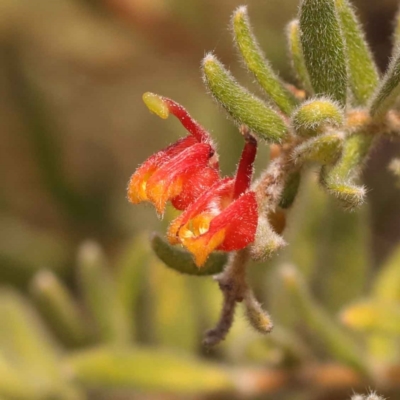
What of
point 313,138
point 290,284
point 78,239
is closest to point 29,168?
point 78,239

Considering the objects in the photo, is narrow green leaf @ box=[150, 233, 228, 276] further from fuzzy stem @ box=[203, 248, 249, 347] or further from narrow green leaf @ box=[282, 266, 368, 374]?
narrow green leaf @ box=[282, 266, 368, 374]

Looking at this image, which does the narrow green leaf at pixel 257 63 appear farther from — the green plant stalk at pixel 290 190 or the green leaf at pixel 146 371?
the green leaf at pixel 146 371

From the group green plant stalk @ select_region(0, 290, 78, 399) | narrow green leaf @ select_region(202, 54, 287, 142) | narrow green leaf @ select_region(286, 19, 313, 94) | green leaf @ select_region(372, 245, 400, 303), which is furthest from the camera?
green plant stalk @ select_region(0, 290, 78, 399)

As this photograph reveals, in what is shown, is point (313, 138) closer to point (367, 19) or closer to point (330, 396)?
point (330, 396)

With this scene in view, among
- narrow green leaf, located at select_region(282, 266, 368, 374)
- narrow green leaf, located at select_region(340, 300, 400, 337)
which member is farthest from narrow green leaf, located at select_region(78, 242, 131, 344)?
narrow green leaf, located at select_region(340, 300, 400, 337)

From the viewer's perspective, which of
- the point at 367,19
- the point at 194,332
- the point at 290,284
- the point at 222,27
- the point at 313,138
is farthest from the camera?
the point at 222,27

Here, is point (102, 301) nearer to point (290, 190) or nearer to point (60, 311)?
point (60, 311)
